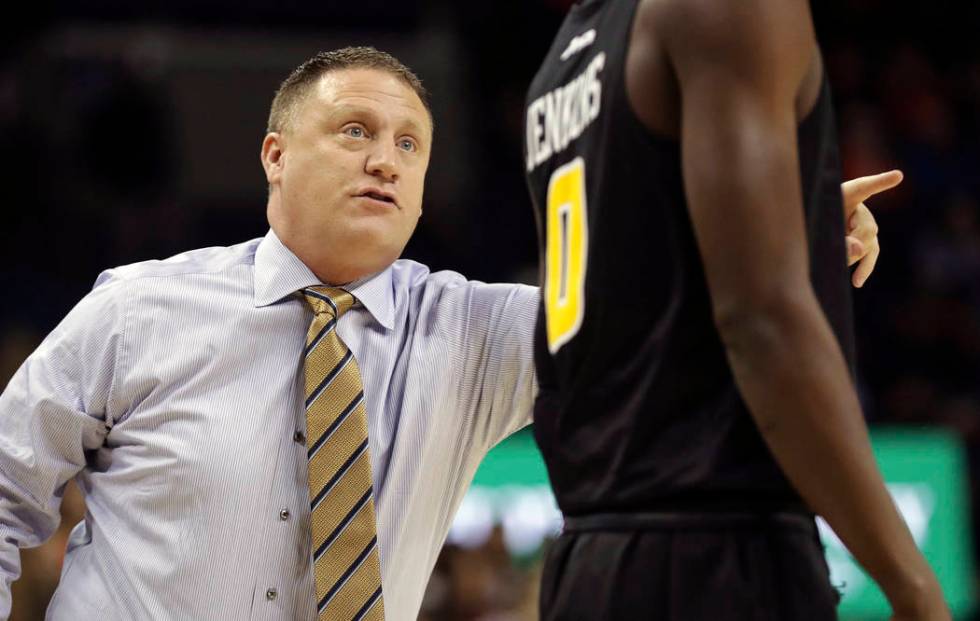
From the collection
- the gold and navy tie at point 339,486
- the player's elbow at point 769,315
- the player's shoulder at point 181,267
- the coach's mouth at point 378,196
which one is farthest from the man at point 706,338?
the player's shoulder at point 181,267

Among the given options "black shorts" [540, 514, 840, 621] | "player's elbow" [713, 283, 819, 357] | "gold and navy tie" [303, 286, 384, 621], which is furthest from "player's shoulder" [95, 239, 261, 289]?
"player's elbow" [713, 283, 819, 357]

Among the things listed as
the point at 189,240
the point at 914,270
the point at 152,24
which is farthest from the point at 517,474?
the point at 152,24

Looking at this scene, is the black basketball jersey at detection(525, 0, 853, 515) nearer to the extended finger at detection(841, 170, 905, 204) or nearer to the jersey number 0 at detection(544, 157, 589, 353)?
the jersey number 0 at detection(544, 157, 589, 353)

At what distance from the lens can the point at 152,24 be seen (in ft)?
34.5

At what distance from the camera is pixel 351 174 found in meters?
2.96

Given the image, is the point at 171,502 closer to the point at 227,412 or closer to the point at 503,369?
the point at 227,412

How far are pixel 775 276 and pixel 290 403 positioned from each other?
4.98ft

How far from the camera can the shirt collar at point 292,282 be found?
9.77ft

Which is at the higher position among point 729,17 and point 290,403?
point 729,17

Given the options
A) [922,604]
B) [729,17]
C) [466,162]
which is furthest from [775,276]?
[466,162]

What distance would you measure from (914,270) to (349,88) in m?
7.53

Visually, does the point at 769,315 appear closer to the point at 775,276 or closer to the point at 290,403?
the point at 775,276

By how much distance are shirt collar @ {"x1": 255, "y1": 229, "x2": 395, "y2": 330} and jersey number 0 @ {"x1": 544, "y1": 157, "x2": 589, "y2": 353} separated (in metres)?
1.00

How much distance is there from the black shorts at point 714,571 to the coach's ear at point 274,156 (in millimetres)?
1636
